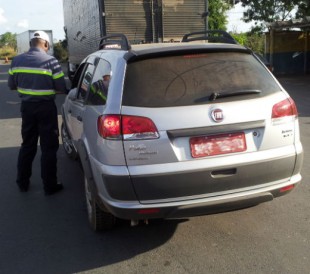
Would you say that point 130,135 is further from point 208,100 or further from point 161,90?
point 208,100

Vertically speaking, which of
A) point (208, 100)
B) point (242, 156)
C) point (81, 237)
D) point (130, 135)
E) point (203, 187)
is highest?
point (208, 100)

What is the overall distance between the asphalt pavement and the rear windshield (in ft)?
4.20

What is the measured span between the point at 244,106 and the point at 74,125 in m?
2.12

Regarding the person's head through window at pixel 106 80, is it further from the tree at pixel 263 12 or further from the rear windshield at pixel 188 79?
the tree at pixel 263 12

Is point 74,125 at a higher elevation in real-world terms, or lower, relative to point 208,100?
lower

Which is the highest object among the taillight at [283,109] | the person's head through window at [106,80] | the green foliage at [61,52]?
the person's head through window at [106,80]

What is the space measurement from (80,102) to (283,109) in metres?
2.06

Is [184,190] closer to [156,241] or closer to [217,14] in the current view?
[156,241]

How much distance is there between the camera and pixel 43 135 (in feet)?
15.7

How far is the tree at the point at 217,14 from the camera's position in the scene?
23.5 m

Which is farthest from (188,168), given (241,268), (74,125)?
(74,125)

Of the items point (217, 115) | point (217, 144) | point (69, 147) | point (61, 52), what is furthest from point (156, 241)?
point (61, 52)

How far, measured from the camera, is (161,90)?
3.13m

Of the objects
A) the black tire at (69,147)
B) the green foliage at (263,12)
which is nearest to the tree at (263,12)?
the green foliage at (263,12)
